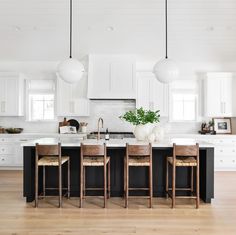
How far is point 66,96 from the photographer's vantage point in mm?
7305

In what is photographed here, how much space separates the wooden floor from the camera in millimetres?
3418

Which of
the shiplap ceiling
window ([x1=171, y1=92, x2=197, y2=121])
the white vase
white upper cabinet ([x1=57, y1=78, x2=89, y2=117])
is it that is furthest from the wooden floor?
the shiplap ceiling

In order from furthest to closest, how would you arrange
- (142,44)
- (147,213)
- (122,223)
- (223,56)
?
(223,56) < (142,44) < (147,213) < (122,223)

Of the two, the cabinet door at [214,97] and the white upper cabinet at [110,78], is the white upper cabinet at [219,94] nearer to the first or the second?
the cabinet door at [214,97]

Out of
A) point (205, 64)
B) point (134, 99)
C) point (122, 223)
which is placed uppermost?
point (205, 64)

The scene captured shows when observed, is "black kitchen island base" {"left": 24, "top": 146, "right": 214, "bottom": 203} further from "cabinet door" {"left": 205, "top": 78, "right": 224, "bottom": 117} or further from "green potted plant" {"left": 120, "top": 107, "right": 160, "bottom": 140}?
"cabinet door" {"left": 205, "top": 78, "right": 224, "bottom": 117}

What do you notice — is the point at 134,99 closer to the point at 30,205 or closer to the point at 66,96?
the point at 66,96

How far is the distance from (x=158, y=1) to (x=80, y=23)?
5.44 feet

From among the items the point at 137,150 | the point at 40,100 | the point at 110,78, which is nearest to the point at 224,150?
the point at 110,78

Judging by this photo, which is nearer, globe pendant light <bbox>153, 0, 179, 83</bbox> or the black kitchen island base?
globe pendant light <bbox>153, 0, 179, 83</bbox>

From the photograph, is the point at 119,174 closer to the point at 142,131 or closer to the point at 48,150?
the point at 142,131

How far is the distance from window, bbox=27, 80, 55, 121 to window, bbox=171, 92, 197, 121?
3.17 metres

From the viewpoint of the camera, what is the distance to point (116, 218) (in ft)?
12.6

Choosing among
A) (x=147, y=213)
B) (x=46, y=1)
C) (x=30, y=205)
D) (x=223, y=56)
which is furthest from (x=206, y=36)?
(x=30, y=205)
